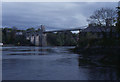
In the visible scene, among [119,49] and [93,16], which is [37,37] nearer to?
[93,16]

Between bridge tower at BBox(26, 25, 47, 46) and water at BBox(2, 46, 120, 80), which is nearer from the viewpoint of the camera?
water at BBox(2, 46, 120, 80)

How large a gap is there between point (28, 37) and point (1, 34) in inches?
1364

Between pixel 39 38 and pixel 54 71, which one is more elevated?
pixel 39 38

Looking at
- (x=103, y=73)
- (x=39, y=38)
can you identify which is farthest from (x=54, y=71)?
(x=39, y=38)

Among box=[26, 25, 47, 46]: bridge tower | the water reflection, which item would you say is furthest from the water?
box=[26, 25, 47, 46]: bridge tower

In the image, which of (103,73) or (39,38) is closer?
(103,73)

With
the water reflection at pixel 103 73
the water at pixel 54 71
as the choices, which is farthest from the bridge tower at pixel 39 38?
the water reflection at pixel 103 73

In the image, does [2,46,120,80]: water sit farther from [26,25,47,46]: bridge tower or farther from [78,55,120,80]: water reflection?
[26,25,47,46]: bridge tower

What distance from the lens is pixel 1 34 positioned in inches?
5487

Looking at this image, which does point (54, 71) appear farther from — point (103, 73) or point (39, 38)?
point (39, 38)

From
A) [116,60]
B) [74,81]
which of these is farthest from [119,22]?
[74,81]

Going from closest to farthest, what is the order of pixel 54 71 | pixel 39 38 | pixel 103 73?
pixel 103 73
pixel 54 71
pixel 39 38

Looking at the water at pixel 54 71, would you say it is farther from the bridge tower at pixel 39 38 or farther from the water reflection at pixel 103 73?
the bridge tower at pixel 39 38

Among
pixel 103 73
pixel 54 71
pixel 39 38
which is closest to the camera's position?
pixel 103 73
